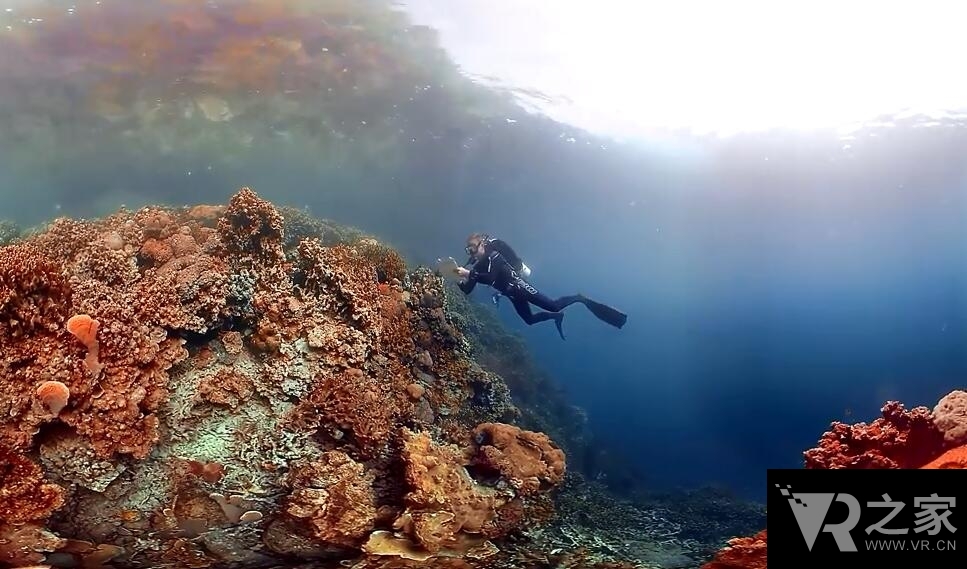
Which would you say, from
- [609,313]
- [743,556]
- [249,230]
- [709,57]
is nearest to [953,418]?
[743,556]

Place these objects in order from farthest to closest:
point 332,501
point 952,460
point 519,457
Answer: point 519,457, point 332,501, point 952,460

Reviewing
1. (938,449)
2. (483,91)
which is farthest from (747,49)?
(938,449)

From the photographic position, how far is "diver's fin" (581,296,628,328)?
10.6 metres

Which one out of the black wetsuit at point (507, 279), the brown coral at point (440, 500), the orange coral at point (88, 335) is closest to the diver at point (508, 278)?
the black wetsuit at point (507, 279)

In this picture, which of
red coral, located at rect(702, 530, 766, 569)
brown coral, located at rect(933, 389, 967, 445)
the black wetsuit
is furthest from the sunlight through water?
red coral, located at rect(702, 530, 766, 569)

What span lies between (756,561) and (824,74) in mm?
18372

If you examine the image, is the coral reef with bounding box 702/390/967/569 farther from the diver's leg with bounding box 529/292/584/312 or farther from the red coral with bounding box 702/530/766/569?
the diver's leg with bounding box 529/292/584/312

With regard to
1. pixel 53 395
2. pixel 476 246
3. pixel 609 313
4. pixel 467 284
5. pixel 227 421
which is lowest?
pixel 227 421

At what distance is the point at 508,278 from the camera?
1054cm

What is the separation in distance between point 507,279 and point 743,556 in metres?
6.20

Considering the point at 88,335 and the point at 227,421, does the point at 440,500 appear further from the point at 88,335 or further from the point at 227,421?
the point at 88,335

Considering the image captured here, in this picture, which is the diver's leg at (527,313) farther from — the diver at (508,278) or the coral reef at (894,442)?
the coral reef at (894,442)

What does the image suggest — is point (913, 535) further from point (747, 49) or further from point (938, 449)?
point (747, 49)

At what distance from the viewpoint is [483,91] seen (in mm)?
16422
